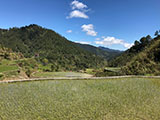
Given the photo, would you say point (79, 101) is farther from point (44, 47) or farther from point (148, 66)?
point (44, 47)

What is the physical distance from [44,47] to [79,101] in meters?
90.6

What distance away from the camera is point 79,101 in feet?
23.0

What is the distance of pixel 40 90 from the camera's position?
8.27m

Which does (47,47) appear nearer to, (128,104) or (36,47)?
(36,47)

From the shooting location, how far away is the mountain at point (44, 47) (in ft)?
250

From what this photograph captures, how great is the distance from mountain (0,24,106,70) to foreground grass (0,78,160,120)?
6257 centimetres

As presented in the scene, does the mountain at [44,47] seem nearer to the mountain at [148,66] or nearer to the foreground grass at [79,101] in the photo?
the mountain at [148,66]

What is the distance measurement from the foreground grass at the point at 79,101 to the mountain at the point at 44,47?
62569mm

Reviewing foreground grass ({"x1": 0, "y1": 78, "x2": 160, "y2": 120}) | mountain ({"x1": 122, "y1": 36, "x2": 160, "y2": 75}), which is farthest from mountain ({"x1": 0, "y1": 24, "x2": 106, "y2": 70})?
foreground grass ({"x1": 0, "y1": 78, "x2": 160, "y2": 120})

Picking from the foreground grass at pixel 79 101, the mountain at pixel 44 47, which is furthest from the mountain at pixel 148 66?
the mountain at pixel 44 47

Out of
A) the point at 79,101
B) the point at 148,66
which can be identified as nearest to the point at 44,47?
the point at 148,66

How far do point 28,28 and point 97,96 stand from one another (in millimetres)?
115389

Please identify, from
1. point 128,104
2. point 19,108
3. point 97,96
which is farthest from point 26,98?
point 128,104

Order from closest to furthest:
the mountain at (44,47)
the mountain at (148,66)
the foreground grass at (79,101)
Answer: the foreground grass at (79,101) < the mountain at (148,66) < the mountain at (44,47)
